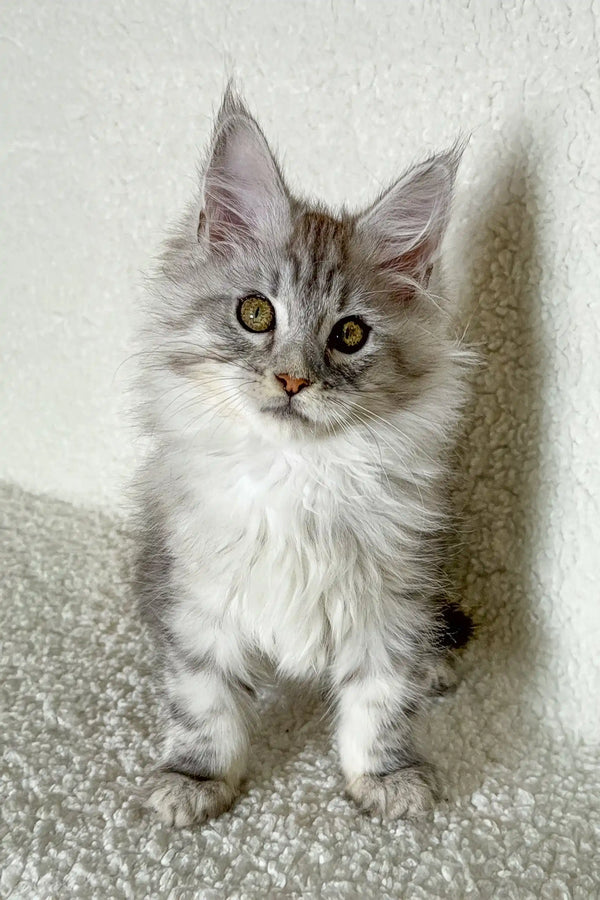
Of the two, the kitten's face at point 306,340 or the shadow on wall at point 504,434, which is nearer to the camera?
the kitten's face at point 306,340

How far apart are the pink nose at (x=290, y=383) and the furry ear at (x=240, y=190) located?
0.81ft

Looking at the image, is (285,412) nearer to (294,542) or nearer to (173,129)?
(294,542)

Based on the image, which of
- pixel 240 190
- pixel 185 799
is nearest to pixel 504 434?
pixel 240 190

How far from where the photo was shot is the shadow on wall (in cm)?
133

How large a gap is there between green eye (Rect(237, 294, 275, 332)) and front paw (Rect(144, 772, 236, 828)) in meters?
0.60

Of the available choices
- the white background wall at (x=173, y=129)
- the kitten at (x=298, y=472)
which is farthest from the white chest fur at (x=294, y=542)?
the white background wall at (x=173, y=129)

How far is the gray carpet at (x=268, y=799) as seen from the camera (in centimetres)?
102

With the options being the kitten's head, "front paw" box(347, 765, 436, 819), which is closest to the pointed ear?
the kitten's head

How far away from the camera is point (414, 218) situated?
1194 mm

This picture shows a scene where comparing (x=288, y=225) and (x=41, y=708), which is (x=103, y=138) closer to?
(x=288, y=225)

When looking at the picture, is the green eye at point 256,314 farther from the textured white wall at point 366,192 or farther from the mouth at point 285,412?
the textured white wall at point 366,192

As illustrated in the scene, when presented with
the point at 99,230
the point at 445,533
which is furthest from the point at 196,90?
the point at 445,533

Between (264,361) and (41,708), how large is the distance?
2.14 feet

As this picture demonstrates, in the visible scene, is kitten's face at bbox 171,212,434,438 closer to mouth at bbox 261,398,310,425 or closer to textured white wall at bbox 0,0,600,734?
mouth at bbox 261,398,310,425
